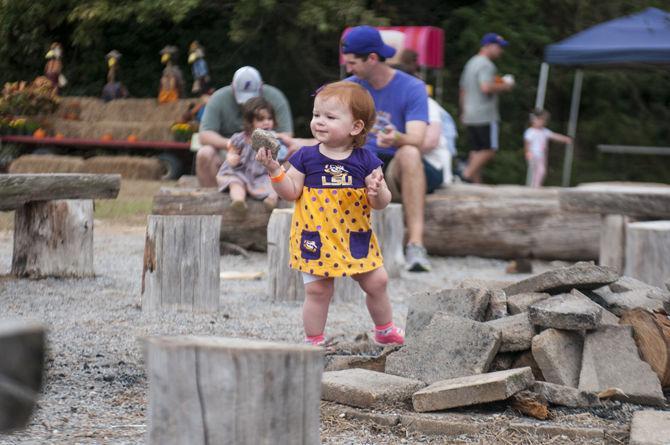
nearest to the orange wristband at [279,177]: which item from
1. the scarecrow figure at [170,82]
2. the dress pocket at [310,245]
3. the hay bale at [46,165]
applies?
the dress pocket at [310,245]

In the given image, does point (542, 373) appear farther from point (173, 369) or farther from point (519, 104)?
point (519, 104)

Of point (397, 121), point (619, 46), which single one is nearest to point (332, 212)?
point (397, 121)

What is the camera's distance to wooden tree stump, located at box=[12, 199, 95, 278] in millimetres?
6922

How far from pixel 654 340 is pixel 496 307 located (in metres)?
0.66

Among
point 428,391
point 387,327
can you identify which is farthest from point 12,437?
point 387,327

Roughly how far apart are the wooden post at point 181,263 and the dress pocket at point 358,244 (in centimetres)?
146

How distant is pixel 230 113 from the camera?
8.15 m

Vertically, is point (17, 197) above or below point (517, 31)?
below

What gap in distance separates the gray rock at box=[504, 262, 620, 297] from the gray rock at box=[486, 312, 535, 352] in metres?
0.37

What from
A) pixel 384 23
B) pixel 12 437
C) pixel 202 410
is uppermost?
pixel 384 23

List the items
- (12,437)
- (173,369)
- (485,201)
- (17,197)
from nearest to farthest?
(173,369) < (12,437) < (17,197) < (485,201)

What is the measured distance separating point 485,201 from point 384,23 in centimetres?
691

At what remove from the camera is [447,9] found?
17.5m

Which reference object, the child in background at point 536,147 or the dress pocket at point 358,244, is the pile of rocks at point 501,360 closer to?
the dress pocket at point 358,244
